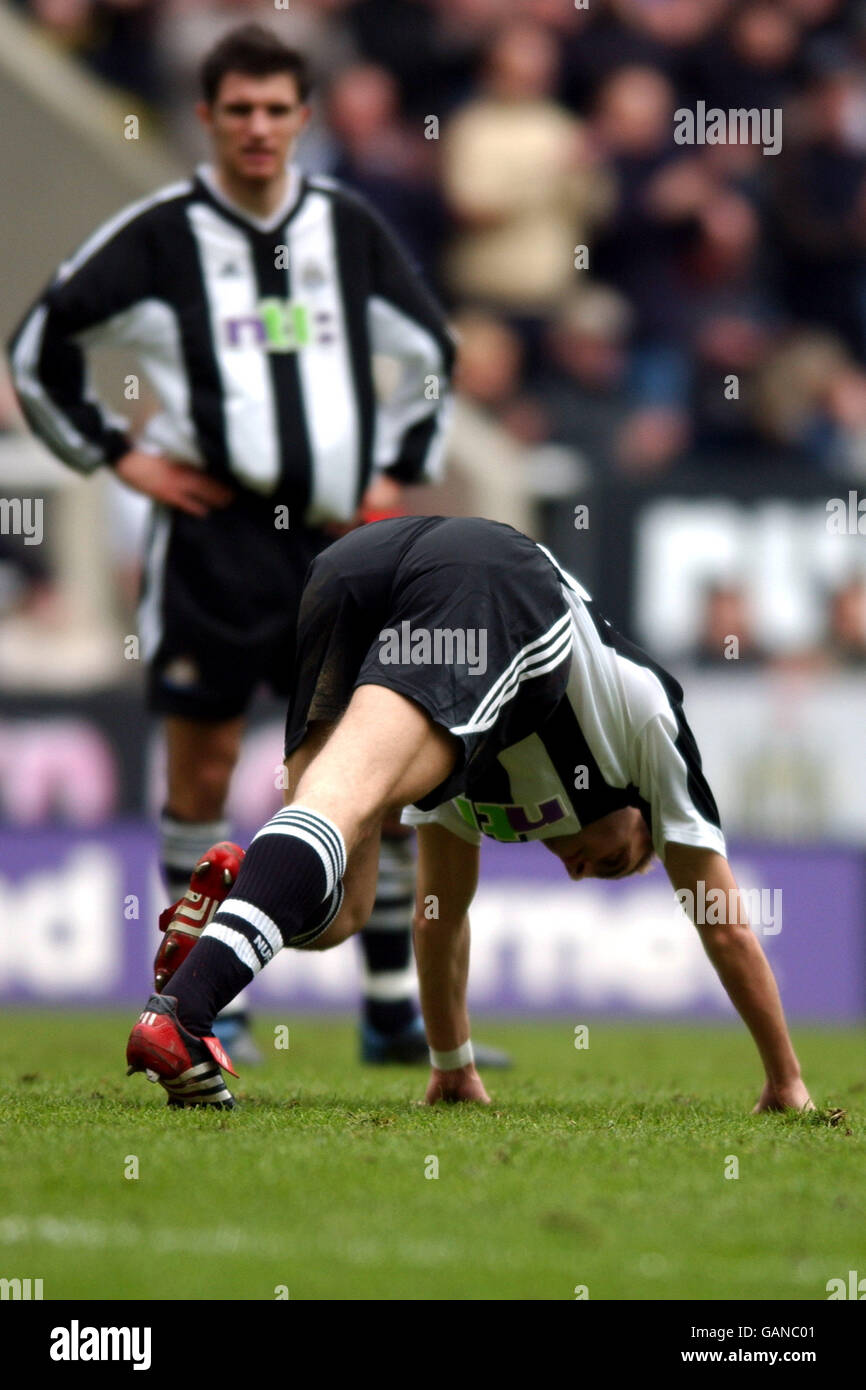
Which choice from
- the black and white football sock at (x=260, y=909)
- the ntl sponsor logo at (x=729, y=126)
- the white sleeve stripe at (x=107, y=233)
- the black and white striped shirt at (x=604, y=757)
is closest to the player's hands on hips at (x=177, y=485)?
the white sleeve stripe at (x=107, y=233)

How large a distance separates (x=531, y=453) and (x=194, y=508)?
166 inches

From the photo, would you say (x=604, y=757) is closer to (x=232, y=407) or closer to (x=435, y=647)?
(x=435, y=647)

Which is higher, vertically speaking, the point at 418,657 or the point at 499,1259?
the point at 418,657

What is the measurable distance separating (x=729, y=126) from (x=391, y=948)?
23.1 feet

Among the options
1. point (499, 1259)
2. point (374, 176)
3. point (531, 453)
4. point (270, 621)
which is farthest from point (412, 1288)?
point (374, 176)

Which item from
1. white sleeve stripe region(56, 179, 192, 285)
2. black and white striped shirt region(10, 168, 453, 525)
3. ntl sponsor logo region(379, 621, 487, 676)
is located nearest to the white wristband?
ntl sponsor logo region(379, 621, 487, 676)

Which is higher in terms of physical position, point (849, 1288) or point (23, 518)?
point (23, 518)

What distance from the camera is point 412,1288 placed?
2.79m

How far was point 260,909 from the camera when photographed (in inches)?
148

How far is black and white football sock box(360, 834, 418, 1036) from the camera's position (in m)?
6.02

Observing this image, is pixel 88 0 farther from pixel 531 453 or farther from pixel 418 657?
pixel 418 657

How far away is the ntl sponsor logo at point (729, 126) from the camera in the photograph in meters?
11.5
